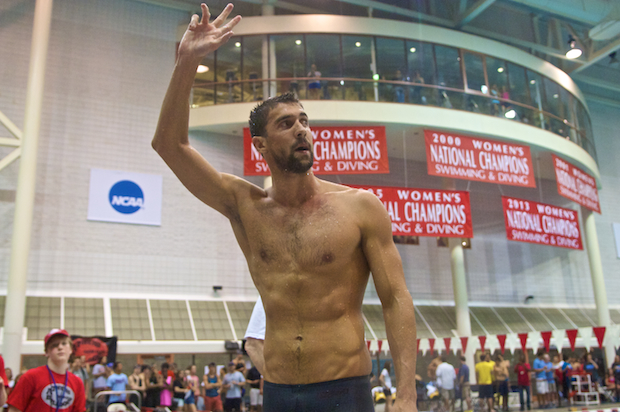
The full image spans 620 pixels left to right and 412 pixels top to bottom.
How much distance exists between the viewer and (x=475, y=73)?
20.6 metres

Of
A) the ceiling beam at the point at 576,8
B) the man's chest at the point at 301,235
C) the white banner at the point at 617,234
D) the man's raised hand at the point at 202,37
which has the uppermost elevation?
the ceiling beam at the point at 576,8

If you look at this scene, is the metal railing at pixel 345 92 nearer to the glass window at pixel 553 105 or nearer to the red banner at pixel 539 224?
the glass window at pixel 553 105

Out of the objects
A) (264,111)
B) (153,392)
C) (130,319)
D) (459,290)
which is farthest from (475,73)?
(264,111)

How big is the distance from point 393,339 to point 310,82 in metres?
17.1

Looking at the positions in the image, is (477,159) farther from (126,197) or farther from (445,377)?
(126,197)

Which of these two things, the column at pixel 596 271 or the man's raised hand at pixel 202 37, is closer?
the man's raised hand at pixel 202 37

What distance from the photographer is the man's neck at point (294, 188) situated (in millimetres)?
2279

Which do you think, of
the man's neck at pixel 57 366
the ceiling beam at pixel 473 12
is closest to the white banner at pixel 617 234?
the ceiling beam at pixel 473 12

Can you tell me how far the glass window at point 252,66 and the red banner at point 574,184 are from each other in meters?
10.4

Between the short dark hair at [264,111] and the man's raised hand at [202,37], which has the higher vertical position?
the man's raised hand at [202,37]

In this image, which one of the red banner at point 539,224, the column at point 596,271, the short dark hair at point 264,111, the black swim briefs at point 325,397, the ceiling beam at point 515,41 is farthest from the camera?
the ceiling beam at point 515,41

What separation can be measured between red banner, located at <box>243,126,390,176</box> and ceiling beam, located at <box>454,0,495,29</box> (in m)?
8.80

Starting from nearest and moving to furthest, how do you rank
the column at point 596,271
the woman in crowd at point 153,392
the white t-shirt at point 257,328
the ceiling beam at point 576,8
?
the white t-shirt at point 257,328, the woman in crowd at point 153,392, the ceiling beam at point 576,8, the column at point 596,271

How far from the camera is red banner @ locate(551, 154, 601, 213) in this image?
1857 centimetres
